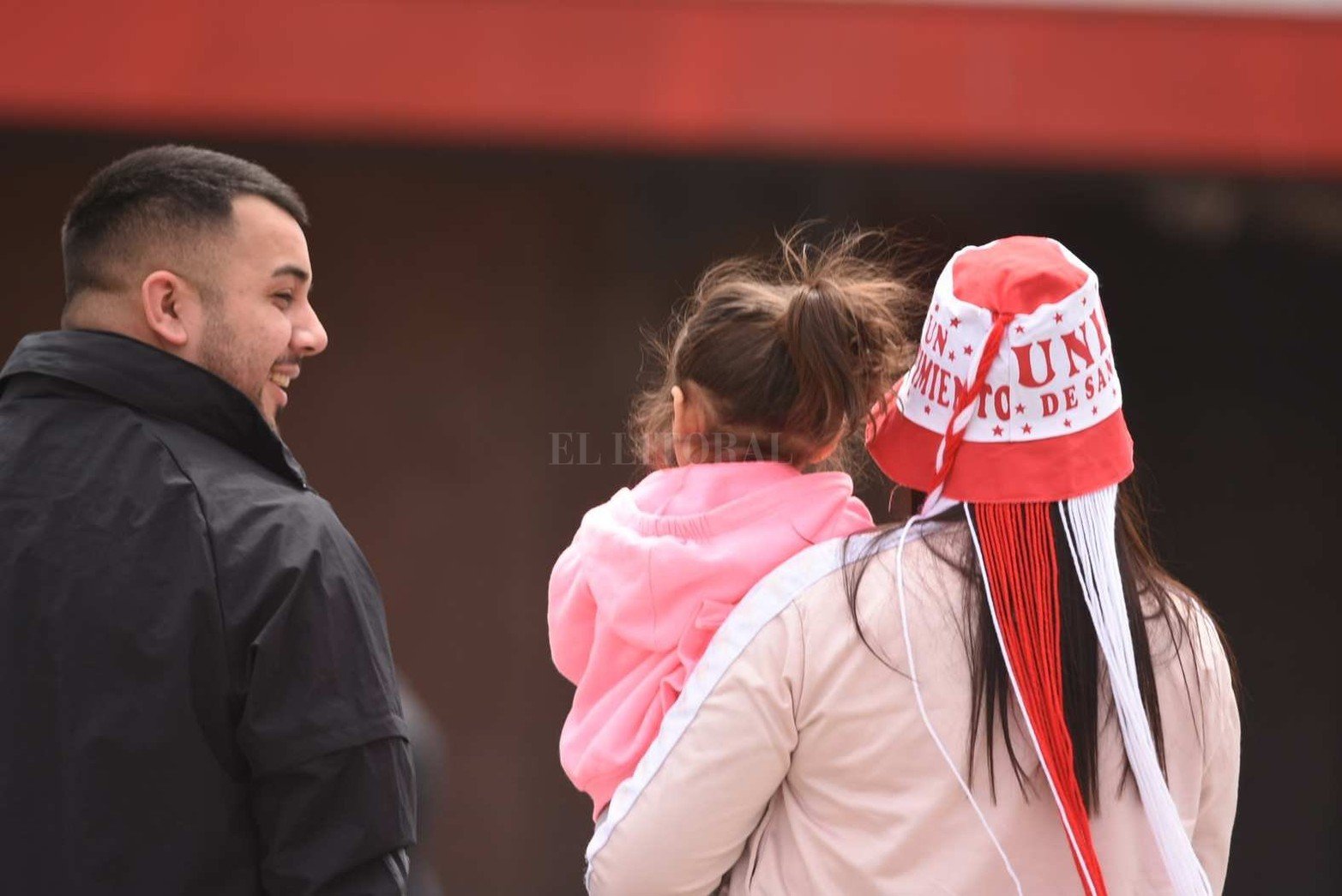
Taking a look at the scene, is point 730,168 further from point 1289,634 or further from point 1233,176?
point 1289,634

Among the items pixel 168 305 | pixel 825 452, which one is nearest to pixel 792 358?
pixel 825 452

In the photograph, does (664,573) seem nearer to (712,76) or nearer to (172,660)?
(172,660)

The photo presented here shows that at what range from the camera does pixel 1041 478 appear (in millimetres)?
1540

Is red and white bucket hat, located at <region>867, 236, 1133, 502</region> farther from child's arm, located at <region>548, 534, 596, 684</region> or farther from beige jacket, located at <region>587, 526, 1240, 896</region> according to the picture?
child's arm, located at <region>548, 534, 596, 684</region>

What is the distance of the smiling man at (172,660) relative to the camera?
5.08ft

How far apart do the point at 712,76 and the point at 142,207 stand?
2.47 metres

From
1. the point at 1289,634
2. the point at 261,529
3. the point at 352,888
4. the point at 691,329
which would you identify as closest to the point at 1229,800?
the point at 691,329

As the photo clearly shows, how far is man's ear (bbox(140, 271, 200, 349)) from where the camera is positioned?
5.57 feet

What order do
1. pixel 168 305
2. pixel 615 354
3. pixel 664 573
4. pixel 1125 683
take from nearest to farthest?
1. pixel 1125 683
2. pixel 664 573
3. pixel 168 305
4. pixel 615 354

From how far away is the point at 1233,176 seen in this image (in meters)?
4.02

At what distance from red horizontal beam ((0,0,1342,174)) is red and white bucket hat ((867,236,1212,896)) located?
2450 mm

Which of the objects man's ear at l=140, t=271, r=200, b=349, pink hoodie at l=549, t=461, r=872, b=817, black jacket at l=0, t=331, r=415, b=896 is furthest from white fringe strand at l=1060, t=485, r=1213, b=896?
man's ear at l=140, t=271, r=200, b=349

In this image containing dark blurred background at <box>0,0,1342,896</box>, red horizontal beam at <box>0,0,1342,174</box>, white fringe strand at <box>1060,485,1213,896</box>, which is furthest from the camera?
dark blurred background at <box>0,0,1342,896</box>

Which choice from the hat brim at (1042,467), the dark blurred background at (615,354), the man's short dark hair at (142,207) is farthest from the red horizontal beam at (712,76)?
the hat brim at (1042,467)
